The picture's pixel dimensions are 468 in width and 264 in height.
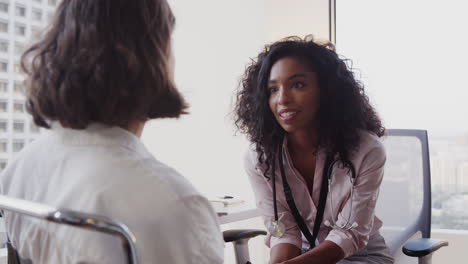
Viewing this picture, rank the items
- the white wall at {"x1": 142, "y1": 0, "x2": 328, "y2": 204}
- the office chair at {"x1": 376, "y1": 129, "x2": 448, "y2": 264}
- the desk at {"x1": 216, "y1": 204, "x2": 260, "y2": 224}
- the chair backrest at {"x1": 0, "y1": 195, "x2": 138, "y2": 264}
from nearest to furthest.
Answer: the chair backrest at {"x1": 0, "y1": 195, "x2": 138, "y2": 264} → the office chair at {"x1": 376, "y1": 129, "x2": 448, "y2": 264} → the desk at {"x1": 216, "y1": 204, "x2": 260, "y2": 224} → the white wall at {"x1": 142, "y1": 0, "x2": 328, "y2": 204}

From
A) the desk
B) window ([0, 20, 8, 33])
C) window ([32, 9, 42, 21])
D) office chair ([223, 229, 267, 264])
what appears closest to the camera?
office chair ([223, 229, 267, 264])

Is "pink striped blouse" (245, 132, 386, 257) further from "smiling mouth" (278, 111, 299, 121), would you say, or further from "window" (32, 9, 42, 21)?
"window" (32, 9, 42, 21)

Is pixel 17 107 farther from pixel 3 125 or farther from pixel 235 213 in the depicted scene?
pixel 235 213

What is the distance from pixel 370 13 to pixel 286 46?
154 cm

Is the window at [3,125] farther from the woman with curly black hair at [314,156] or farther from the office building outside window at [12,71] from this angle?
the woman with curly black hair at [314,156]

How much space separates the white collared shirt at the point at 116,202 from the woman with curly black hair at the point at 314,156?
857 millimetres

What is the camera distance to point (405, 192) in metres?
1.84

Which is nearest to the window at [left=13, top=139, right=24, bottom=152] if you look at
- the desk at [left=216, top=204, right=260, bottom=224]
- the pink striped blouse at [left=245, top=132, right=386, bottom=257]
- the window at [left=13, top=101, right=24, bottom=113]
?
the window at [left=13, top=101, right=24, bottom=113]

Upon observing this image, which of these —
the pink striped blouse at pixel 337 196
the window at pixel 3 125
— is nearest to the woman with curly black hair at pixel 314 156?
the pink striped blouse at pixel 337 196

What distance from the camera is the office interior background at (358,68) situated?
2.82 metres

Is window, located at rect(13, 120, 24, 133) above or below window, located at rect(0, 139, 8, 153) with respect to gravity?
above

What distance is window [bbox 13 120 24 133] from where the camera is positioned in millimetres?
2164

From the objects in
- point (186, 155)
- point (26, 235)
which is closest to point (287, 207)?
point (26, 235)

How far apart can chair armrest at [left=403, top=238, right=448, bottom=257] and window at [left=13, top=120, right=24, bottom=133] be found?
1.58 meters
